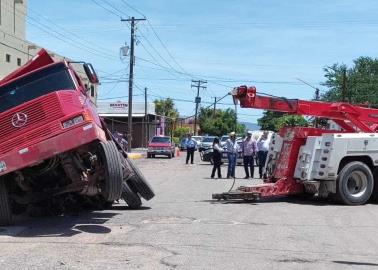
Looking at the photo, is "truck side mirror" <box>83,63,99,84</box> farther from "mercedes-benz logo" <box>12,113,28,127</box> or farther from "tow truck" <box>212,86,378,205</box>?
"tow truck" <box>212,86,378,205</box>

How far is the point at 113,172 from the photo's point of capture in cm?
1027

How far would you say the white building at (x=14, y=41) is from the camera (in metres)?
41.4

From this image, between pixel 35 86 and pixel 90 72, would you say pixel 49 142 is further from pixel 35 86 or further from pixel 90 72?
pixel 90 72

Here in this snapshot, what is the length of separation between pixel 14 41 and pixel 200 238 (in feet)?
121

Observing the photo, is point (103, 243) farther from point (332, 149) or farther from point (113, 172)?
point (332, 149)

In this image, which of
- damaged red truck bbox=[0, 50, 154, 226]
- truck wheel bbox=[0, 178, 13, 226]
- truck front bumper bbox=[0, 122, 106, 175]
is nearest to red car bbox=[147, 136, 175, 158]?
damaged red truck bbox=[0, 50, 154, 226]

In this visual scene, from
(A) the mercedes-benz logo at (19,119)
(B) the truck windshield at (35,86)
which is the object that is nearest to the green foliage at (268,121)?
(B) the truck windshield at (35,86)

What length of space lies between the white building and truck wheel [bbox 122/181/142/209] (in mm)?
21624

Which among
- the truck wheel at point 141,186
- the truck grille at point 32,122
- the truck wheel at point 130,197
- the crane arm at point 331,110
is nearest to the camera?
the truck grille at point 32,122

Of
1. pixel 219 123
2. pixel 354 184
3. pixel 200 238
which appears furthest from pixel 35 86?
pixel 219 123

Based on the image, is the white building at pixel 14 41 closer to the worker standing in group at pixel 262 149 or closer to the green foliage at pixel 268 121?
the worker standing in group at pixel 262 149

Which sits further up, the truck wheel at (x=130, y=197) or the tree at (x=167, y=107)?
the tree at (x=167, y=107)

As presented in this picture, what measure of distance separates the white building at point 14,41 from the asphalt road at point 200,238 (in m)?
22.6

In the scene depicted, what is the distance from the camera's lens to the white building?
4138 cm
